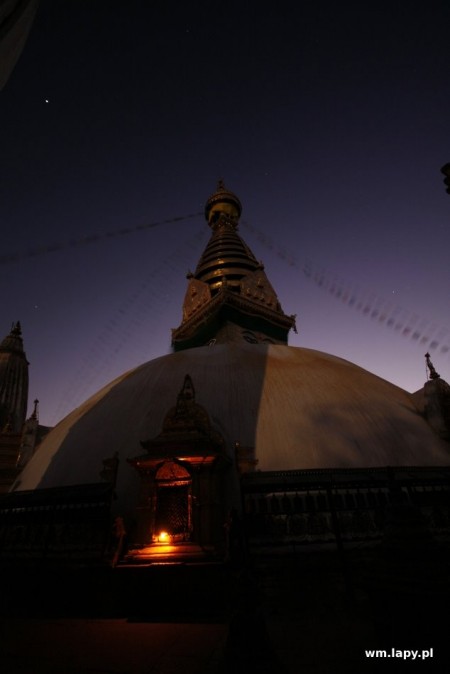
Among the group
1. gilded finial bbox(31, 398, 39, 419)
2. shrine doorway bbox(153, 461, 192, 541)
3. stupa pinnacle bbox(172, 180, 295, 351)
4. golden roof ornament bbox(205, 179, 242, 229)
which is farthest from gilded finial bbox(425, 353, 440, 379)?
golden roof ornament bbox(205, 179, 242, 229)

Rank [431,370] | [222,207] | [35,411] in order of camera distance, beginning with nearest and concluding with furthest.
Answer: [431,370]
[35,411]
[222,207]

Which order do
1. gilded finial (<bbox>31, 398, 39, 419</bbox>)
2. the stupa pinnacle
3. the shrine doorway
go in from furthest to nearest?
the stupa pinnacle, gilded finial (<bbox>31, 398, 39, 419</bbox>), the shrine doorway

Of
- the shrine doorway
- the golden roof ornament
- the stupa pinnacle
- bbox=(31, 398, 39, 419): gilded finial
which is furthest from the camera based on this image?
the golden roof ornament

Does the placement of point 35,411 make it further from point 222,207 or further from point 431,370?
point 222,207

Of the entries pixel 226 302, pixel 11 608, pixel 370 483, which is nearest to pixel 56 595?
pixel 11 608

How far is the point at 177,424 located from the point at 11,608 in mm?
4642

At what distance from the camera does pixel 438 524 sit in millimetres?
7559

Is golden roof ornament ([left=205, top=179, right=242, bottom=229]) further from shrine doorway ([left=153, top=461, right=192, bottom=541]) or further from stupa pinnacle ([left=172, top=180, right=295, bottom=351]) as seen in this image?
shrine doorway ([left=153, top=461, right=192, bottom=541])

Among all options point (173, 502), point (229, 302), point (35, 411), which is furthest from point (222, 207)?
point (173, 502)

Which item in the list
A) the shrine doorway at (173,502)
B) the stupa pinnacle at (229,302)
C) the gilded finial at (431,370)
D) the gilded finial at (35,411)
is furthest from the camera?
the stupa pinnacle at (229,302)

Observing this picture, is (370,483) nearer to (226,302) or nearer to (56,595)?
(56,595)

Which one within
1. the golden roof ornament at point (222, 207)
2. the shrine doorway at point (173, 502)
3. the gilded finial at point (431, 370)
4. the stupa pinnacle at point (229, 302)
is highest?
the golden roof ornament at point (222, 207)

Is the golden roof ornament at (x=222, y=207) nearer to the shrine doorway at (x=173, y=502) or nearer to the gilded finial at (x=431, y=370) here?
the gilded finial at (x=431, y=370)

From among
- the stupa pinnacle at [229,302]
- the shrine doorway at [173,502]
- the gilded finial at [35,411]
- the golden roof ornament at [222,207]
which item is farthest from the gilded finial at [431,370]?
the golden roof ornament at [222,207]
